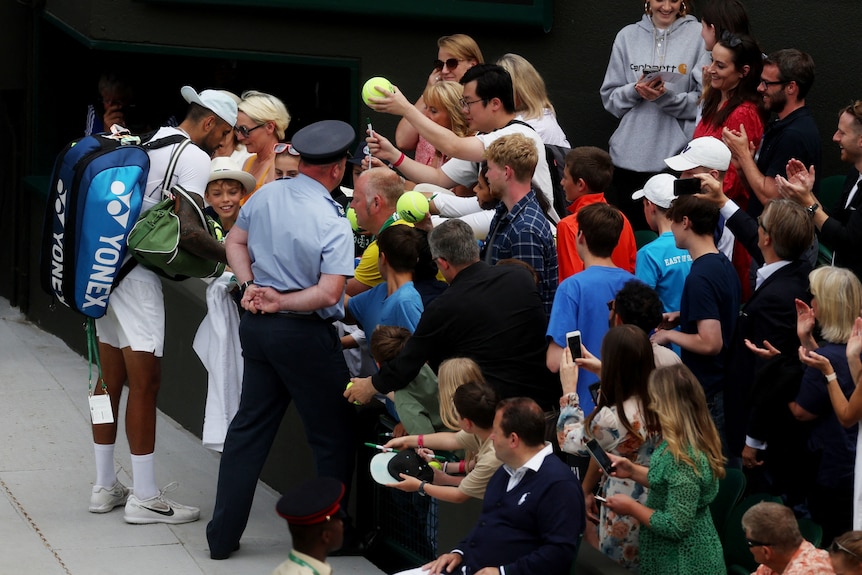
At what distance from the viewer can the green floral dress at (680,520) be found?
15.7ft

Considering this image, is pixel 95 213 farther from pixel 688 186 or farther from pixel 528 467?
pixel 688 186

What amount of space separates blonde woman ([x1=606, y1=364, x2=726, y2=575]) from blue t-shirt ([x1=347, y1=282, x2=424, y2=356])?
1.68 metres

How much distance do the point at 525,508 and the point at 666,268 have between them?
6.08 feet

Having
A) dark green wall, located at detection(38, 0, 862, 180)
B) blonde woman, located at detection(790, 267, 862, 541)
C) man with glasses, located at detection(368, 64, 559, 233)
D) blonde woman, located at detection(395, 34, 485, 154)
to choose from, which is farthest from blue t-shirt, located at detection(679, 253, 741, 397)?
dark green wall, located at detection(38, 0, 862, 180)

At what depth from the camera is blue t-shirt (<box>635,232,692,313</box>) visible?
20.9 feet

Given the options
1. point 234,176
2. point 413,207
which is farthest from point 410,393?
point 234,176

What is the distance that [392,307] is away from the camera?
6.37 meters

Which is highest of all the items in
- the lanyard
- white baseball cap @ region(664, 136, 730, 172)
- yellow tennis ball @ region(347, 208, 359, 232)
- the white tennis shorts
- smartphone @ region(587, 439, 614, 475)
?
white baseball cap @ region(664, 136, 730, 172)

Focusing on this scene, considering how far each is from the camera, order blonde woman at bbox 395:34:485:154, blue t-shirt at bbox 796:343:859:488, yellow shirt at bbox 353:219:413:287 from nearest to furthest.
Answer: blue t-shirt at bbox 796:343:859:488
yellow shirt at bbox 353:219:413:287
blonde woman at bbox 395:34:485:154

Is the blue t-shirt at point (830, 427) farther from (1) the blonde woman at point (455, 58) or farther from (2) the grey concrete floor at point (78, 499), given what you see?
(1) the blonde woman at point (455, 58)

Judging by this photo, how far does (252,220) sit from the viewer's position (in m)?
6.23

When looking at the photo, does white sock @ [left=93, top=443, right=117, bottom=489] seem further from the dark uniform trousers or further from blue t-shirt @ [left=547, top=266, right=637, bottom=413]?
blue t-shirt @ [left=547, top=266, right=637, bottom=413]

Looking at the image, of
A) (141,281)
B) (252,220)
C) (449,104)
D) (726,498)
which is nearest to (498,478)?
(726,498)

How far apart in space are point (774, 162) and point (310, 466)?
9.66 feet
